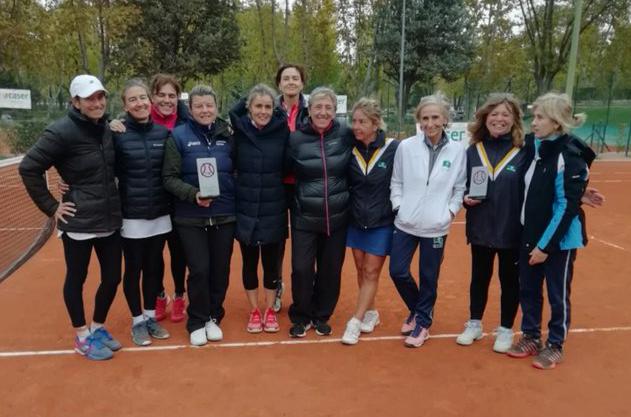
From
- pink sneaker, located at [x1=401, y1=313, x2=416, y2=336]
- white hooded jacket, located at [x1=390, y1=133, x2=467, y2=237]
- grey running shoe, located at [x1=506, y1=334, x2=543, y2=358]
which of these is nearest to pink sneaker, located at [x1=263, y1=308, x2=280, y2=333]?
pink sneaker, located at [x1=401, y1=313, x2=416, y2=336]

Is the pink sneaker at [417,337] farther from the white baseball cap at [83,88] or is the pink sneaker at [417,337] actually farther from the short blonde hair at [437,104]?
the white baseball cap at [83,88]

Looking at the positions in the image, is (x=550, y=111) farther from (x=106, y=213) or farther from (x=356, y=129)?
(x=106, y=213)

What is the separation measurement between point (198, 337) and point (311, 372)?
3.21 feet

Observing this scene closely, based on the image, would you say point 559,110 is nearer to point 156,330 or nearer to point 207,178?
point 207,178

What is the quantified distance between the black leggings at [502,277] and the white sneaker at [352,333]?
3.07ft

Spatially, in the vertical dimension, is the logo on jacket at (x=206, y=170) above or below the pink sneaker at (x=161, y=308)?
above

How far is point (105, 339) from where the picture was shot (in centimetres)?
403

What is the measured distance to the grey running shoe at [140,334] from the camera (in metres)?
4.09

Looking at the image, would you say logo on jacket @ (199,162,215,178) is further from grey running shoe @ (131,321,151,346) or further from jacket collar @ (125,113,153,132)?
grey running shoe @ (131,321,151,346)

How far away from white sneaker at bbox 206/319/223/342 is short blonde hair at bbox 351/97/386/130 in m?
2.03

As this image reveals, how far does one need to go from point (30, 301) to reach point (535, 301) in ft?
14.7

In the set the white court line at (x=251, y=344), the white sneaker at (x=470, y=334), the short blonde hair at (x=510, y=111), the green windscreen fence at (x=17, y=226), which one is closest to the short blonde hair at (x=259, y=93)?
the short blonde hair at (x=510, y=111)

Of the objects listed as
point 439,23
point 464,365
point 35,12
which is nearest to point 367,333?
point 464,365

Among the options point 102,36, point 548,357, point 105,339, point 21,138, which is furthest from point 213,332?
point 21,138
